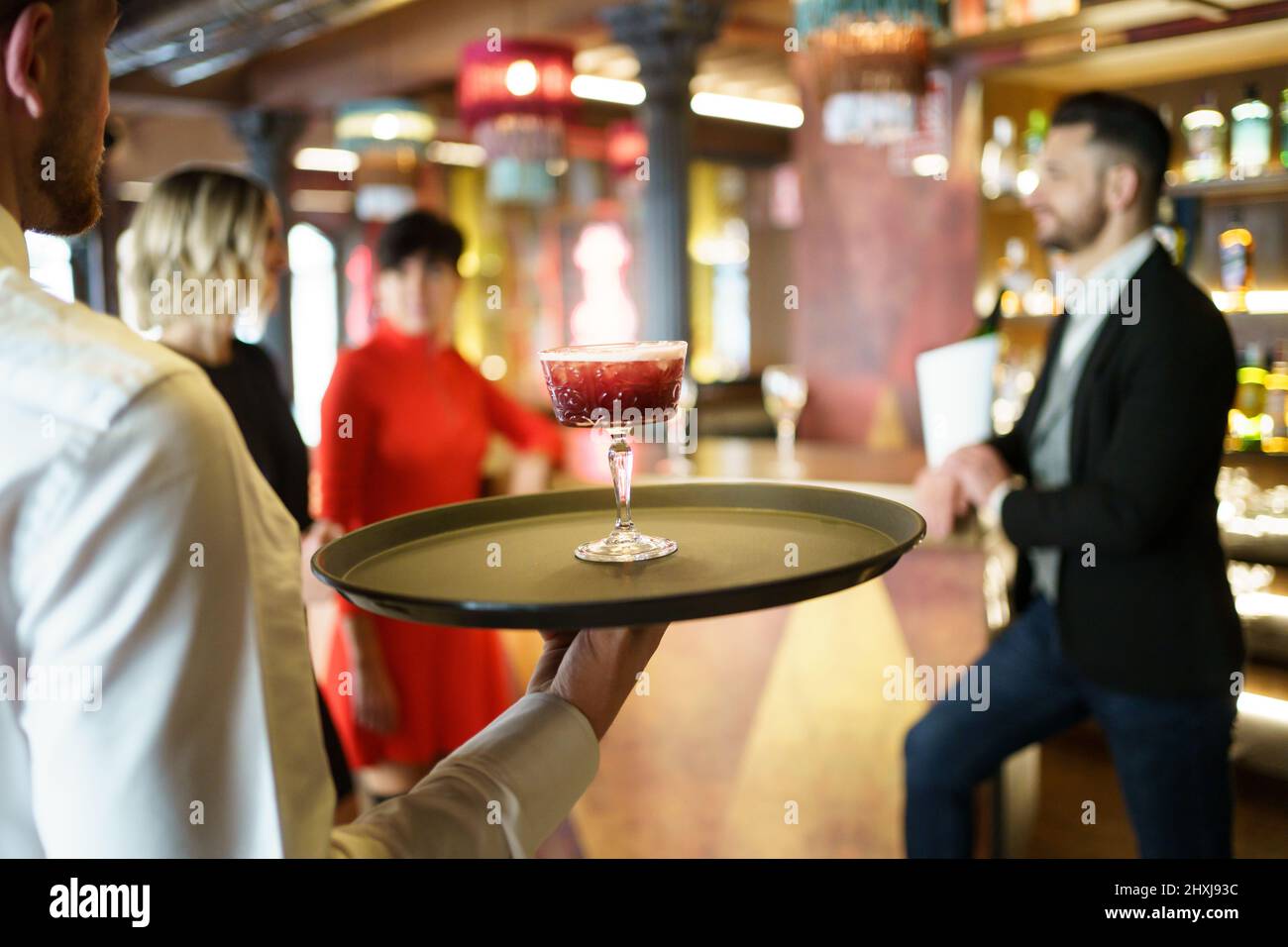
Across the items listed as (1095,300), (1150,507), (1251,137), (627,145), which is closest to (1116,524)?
(1150,507)

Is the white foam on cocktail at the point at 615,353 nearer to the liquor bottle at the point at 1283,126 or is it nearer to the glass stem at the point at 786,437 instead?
the glass stem at the point at 786,437

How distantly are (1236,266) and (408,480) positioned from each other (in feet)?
9.49

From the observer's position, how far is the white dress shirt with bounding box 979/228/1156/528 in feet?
7.11

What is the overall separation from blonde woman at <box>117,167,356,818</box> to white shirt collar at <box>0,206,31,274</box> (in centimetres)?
135

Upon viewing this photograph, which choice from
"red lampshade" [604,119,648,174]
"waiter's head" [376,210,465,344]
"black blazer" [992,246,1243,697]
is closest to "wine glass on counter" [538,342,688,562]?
"black blazer" [992,246,1243,697]

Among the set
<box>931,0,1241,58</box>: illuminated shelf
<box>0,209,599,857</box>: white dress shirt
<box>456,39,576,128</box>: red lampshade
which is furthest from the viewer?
<box>456,39,576,128</box>: red lampshade

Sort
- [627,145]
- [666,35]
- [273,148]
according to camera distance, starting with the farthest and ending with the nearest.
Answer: [627,145], [273,148], [666,35]

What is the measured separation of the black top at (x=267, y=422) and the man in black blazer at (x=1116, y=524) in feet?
4.26

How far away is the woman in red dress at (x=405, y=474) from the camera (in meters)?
2.71

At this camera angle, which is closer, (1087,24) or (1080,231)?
(1080,231)

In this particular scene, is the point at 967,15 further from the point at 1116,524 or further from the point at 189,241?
the point at 189,241

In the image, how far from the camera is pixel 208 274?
2.17 meters

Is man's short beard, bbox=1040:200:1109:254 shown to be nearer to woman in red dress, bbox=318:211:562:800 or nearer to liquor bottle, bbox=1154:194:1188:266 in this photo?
woman in red dress, bbox=318:211:562:800
